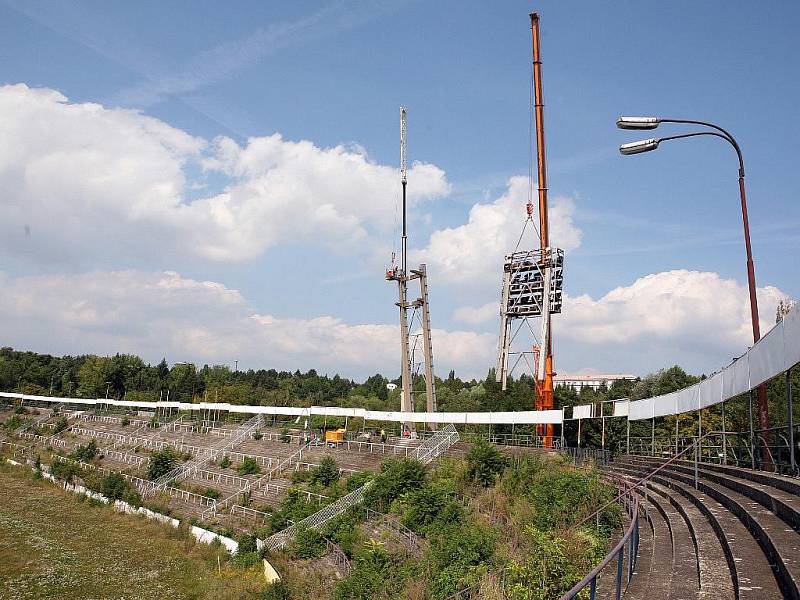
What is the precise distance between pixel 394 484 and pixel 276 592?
6916 millimetres

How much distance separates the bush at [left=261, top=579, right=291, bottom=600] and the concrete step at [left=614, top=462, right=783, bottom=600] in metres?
13.7

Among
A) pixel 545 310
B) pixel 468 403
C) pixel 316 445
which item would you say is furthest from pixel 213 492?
pixel 468 403

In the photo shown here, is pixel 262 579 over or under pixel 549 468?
under

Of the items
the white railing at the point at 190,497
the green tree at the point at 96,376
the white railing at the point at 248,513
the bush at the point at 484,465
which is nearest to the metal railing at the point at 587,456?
the bush at the point at 484,465

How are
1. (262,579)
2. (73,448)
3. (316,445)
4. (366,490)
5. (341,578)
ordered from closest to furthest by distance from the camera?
1. (341,578)
2. (262,579)
3. (366,490)
4. (316,445)
5. (73,448)

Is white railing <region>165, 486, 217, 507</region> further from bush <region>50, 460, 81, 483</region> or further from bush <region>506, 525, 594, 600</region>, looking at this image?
bush <region>506, 525, 594, 600</region>

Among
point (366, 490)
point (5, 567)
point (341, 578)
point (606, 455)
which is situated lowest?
point (5, 567)

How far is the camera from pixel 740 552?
7117mm

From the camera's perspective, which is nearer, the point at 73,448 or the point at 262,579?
the point at 262,579

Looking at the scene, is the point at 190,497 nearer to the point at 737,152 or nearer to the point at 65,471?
the point at 65,471

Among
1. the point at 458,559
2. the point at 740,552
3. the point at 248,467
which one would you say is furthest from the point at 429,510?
the point at 248,467

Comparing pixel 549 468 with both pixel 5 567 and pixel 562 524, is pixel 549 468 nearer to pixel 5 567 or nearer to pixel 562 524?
pixel 562 524

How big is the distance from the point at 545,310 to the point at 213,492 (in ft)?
76.5

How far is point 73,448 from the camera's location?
2164 inches
